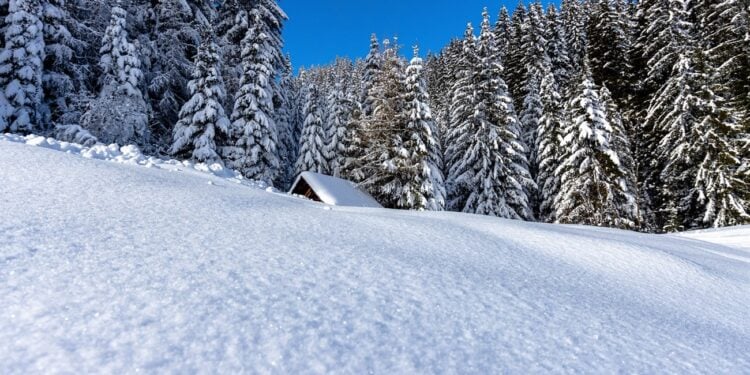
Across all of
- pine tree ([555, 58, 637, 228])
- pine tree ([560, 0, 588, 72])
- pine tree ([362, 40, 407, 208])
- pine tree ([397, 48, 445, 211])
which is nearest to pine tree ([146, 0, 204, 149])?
pine tree ([362, 40, 407, 208])

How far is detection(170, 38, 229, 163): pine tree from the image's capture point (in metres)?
20.5

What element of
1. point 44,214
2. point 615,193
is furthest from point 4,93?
point 615,193

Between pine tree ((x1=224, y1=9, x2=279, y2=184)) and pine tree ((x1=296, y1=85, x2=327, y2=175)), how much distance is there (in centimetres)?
796

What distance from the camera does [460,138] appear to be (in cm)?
2416

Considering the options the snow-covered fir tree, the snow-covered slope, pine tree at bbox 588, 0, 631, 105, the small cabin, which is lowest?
the snow-covered slope

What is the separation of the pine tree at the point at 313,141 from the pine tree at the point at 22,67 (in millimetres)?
18366

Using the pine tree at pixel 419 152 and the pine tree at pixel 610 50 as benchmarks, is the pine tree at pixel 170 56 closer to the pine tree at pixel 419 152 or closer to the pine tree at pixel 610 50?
the pine tree at pixel 419 152

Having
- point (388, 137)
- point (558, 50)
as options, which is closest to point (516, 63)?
point (558, 50)

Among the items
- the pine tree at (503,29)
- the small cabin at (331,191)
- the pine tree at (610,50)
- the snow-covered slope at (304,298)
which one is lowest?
the snow-covered slope at (304,298)

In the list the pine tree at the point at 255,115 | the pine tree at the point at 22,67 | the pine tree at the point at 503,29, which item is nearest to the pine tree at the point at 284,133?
the pine tree at the point at 255,115

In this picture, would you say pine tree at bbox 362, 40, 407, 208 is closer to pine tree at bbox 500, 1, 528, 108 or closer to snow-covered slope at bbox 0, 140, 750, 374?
pine tree at bbox 500, 1, 528, 108

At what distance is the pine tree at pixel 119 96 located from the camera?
16156mm

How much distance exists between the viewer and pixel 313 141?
3272cm

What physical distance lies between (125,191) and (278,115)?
28.6 meters
